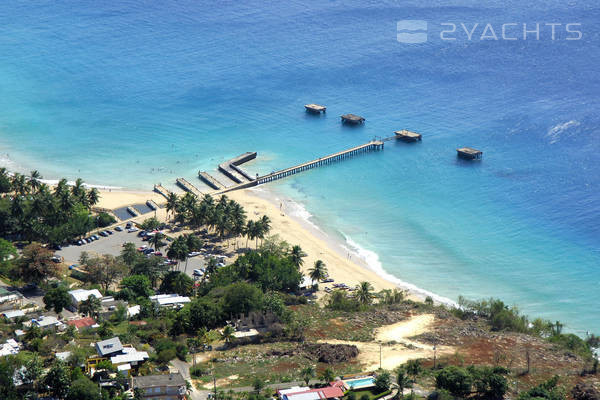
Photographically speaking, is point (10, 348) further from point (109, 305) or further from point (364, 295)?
point (364, 295)

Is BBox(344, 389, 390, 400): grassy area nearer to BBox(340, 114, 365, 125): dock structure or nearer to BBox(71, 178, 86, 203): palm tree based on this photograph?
BBox(71, 178, 86, 203): palm tree

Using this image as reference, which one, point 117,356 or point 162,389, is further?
point 117,356

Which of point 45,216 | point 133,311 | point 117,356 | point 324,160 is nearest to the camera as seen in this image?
point 117,356

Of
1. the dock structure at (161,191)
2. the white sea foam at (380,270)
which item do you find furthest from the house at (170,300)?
the dock structure at (161,191)

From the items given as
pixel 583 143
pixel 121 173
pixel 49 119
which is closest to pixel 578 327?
pixel 583 143

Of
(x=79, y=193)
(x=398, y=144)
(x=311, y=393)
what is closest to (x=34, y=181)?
(x=79, y=193)

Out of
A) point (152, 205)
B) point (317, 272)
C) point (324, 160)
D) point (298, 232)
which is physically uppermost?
point (324, 160)

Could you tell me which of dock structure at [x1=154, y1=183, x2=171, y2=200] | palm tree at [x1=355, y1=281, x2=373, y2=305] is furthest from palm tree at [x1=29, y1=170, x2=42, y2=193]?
palm tree at [x1=355, y1=281, x2=373, y2=305]

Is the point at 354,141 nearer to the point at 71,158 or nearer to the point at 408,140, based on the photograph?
the point at 408,140
